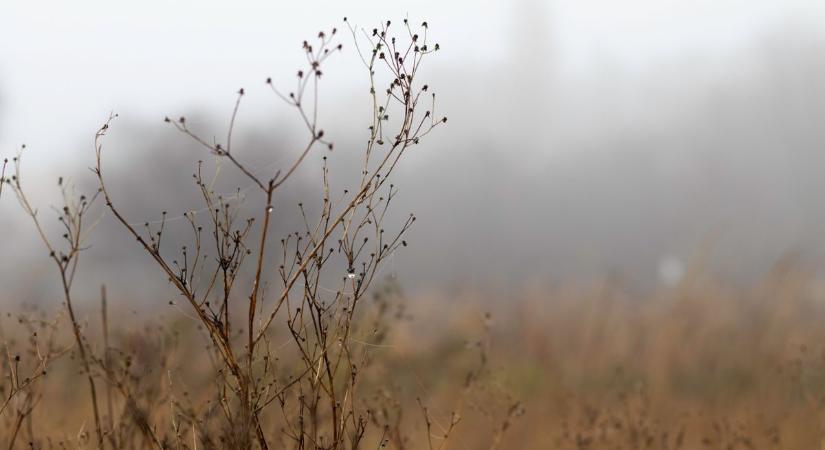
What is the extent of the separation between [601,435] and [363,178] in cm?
255

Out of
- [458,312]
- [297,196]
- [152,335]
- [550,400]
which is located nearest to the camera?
[152,335]

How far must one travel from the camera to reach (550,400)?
255 inches

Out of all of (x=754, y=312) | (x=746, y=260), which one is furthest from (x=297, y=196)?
(x=754, y=312)

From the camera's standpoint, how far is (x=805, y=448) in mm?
4738

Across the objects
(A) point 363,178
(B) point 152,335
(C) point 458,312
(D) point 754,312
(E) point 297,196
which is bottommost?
(A) point 363,178

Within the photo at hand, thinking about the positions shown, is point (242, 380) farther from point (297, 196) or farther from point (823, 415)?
point (297, 196)

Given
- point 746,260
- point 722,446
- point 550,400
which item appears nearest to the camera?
point 722,446

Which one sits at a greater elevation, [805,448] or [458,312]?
[458,312]

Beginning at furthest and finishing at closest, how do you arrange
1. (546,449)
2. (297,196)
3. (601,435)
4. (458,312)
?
(297,196), (458,312), (546,449), (601,435)

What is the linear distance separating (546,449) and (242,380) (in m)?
3.20

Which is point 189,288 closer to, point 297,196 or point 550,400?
point 550,400

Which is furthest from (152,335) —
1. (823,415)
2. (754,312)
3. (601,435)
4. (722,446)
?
(754,312)

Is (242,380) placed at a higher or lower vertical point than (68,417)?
lower

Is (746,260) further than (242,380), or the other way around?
(746,260)
